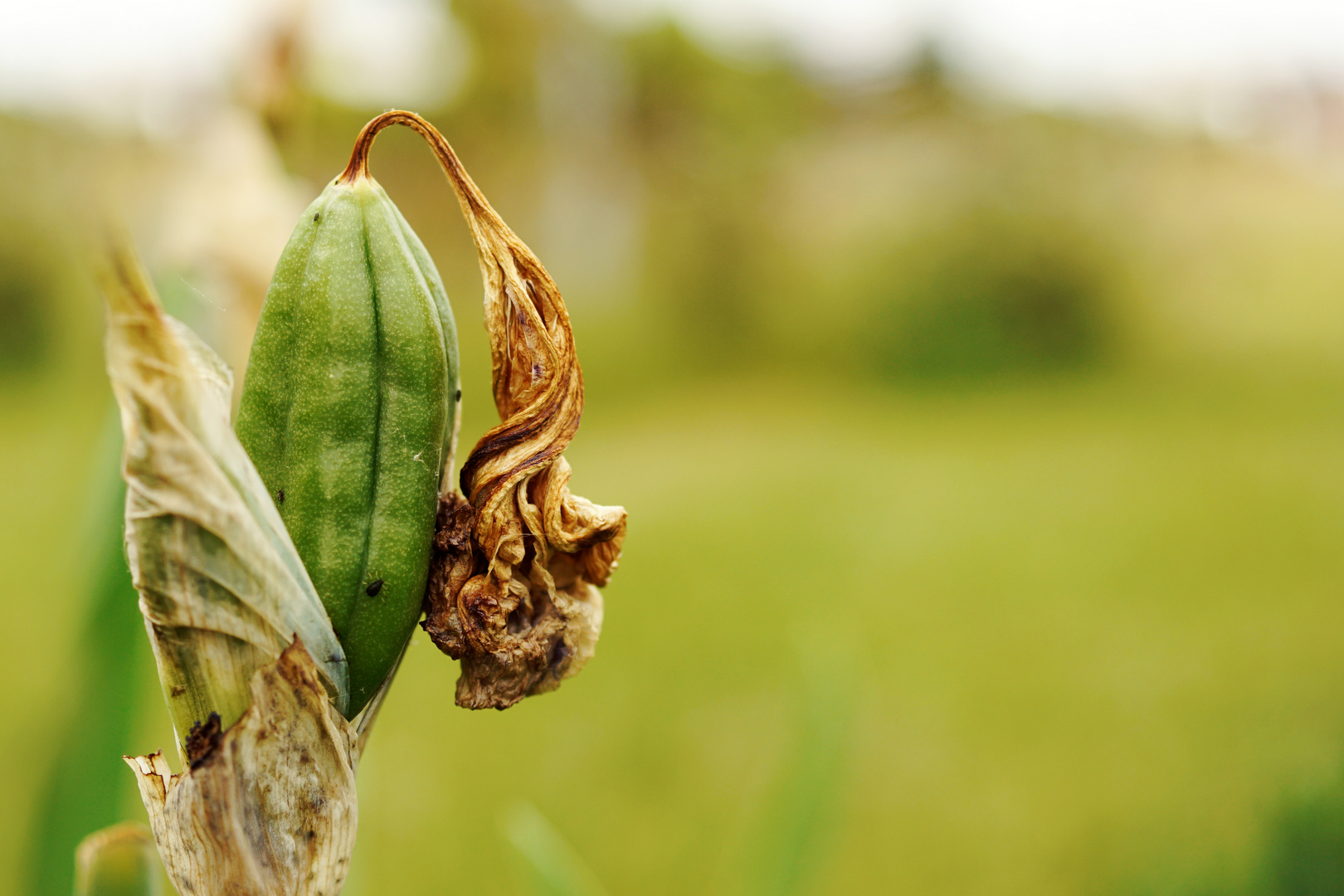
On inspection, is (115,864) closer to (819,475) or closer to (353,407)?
(353,407)

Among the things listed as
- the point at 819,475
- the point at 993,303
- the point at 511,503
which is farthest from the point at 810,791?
the point at 993,303

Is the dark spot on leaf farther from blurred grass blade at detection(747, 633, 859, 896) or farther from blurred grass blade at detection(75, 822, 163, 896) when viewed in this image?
blurred grass blade at detection(747, 633, 859, 896)

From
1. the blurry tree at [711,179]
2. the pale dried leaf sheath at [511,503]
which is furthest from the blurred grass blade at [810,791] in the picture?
the blurry tree at [711,179]

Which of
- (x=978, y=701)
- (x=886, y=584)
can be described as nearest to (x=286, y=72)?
(x=978, y=701)

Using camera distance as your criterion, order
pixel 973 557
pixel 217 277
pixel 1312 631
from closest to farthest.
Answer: pixel 217 277 < pixel 1312 631 < pixel 973 557

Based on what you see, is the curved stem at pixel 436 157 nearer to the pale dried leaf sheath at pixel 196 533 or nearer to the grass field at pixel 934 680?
the pale dried leaf sheath at pixel 196 533

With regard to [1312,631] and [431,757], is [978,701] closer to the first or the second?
[1312,631]
